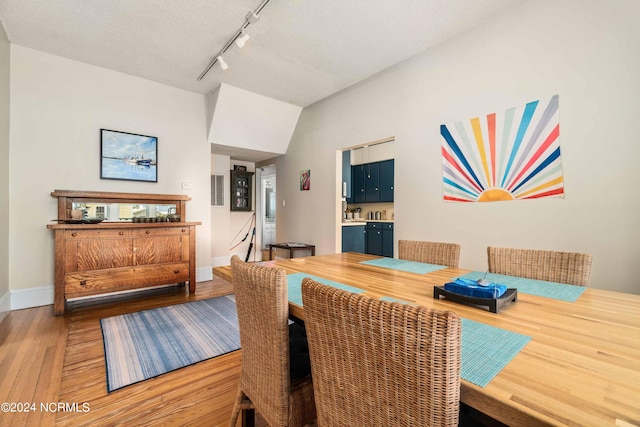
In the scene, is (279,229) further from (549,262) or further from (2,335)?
(549,262)

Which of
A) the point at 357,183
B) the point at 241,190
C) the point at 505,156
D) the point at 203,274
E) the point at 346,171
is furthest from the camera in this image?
the point at 357,183

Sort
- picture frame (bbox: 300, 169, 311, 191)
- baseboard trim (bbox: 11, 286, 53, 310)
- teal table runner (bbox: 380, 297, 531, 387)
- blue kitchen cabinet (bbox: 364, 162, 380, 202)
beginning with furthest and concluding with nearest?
blue kitchen cabinet (bbox: 364, 162, 380, 202) < picture frame (bbox: 300, 169, 311, 191) < baseboard trim (bbox: 11, 286, 53, 310) < teal table runner (bbox: 380, 297, 531, 387)

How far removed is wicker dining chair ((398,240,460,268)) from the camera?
198 cm

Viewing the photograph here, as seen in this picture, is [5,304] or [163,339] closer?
[163,339]

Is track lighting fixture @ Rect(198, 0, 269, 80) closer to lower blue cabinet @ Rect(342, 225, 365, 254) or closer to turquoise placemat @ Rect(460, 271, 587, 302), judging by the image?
turquoise placemat @ Rect(460, 271, 587, 302)

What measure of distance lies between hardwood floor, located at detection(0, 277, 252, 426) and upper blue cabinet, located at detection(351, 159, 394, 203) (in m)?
4.19

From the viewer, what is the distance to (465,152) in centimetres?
281

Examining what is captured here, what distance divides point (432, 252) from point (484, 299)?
→ 1.03m

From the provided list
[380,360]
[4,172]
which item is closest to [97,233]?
[4,172]

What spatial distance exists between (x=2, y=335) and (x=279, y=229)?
3.71 meters

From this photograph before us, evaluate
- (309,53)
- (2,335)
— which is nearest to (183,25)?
(309,53)

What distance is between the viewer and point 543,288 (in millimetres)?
1356

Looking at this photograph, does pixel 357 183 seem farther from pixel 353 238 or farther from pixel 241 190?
pixel 241 190

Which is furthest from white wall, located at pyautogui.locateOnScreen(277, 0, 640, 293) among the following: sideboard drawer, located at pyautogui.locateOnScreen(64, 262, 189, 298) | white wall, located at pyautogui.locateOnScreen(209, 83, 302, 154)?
sideboard drawer, located at pyautogui.locateOnScreen(64, 262, 189, 298)
